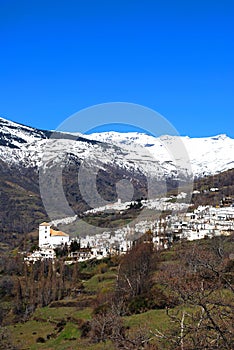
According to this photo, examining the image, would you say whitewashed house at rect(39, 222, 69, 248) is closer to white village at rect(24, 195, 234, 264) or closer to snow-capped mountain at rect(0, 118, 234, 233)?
white village at rect(24, 195, 234, 264)

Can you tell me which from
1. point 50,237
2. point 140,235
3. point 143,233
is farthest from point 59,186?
point 140,235

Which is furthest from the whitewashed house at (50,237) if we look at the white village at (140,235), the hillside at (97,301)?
the hillside at (97,301)

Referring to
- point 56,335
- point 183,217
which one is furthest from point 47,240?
point 56,335

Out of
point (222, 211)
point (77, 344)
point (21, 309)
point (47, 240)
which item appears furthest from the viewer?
point (222, 211)

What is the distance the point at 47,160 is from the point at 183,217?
121 m

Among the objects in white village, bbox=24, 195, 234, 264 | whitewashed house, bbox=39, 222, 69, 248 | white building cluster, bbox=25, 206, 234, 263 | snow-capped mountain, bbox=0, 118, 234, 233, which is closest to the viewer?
white village, bbox=24, 195, 234, 264

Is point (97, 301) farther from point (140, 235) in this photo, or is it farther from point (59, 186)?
point (59, 186)

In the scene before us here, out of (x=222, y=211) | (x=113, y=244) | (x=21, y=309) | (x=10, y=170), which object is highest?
(x=10, y=170)

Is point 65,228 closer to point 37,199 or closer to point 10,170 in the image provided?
point 37,199

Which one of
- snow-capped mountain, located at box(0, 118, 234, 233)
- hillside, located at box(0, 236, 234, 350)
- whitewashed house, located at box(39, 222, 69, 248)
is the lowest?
hillside, located at box(0, 236, 234, 350)

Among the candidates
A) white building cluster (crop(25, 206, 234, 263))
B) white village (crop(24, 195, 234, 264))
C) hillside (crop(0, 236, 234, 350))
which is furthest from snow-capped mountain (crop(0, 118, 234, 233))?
hillside (crop(0, 236, 234, 350))

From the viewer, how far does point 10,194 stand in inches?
5113

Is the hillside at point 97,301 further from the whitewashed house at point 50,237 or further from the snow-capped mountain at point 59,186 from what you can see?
the snow-capped mountain at point 59,186

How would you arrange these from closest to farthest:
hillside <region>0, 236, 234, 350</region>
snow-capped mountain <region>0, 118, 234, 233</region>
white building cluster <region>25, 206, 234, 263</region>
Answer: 1. hillside <region>0, 236, 234, 350</region>
2. white building cluster <region>25, 206, 234, 263</region>
3. snow-capped mountain <region>0, 118, 234, 233</region>
